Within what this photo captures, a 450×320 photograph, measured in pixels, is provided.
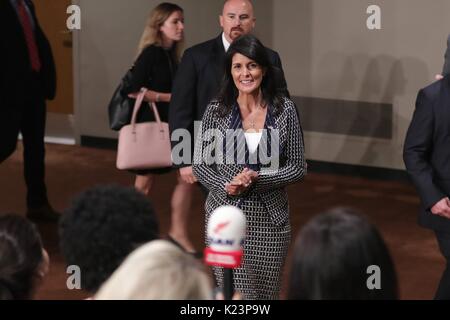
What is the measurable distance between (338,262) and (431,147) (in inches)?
105

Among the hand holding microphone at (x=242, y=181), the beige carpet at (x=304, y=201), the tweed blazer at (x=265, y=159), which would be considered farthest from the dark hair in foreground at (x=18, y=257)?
the beige carpet at (x=304, y=201)

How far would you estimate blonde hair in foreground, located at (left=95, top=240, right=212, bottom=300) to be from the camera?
95.7 inches

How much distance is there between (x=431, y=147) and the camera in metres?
5.05

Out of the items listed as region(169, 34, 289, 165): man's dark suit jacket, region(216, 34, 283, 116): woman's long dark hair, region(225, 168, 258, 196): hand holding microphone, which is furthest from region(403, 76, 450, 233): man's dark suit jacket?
region(169, 34, 289, 165): man's dark suit jacket

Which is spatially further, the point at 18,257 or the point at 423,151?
the point at 423,151

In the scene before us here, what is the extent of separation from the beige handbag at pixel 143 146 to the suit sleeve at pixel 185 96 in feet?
3.22

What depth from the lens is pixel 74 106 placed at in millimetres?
11234

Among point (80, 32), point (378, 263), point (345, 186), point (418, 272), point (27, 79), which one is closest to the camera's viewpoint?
point (378, 263)

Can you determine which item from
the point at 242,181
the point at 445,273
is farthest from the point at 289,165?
the point at 445,273

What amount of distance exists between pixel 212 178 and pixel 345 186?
4665 mm

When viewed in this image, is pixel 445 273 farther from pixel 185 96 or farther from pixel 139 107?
pixel 139 107

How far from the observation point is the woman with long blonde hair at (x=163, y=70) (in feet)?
23.3
